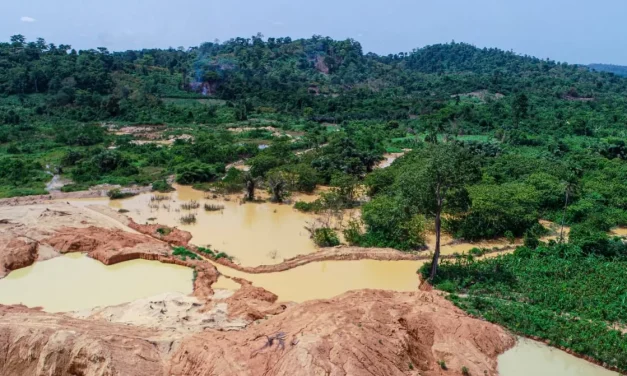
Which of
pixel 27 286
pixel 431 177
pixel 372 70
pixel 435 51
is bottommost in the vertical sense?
pixel 27 286

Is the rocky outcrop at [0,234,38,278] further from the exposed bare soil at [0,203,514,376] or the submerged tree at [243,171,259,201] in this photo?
the submerged tree at [243,171,259,201]

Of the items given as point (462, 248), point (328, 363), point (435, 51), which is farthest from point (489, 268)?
point (435, 51)

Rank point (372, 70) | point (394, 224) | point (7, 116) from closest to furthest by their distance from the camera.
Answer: point (394, 224) < point (7, 116) < point (372, 70)

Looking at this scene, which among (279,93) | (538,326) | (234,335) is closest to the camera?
(234,335)

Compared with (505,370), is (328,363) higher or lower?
higher

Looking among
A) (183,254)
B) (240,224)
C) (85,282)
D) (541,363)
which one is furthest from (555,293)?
(85,282)

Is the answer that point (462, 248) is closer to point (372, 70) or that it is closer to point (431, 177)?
point (431, 177)

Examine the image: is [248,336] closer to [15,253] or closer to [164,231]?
[164,231]

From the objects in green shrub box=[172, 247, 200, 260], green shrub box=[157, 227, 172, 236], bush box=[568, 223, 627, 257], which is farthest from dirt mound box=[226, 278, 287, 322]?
bush box=[568, 223, 627, 257]
